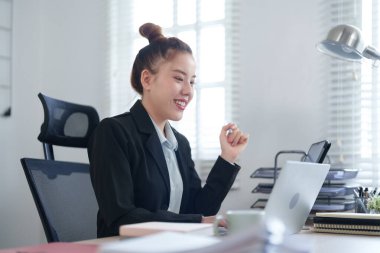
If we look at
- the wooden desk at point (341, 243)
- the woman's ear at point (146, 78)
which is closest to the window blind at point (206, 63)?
the woman's ear at point (146, 78)

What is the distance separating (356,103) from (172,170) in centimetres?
96

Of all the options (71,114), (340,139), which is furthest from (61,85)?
(340,139)

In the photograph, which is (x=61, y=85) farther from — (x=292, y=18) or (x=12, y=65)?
(x=292, y=18)

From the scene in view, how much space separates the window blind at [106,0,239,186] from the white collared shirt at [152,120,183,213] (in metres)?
0.80

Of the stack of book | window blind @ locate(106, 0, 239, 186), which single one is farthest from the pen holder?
window blind @ locate(106, 0, 239, 186)

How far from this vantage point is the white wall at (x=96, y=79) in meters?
2.39

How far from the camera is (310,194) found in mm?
1330

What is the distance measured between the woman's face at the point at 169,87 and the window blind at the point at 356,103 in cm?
80

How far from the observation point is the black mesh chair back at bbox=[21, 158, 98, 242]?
167 centimetres

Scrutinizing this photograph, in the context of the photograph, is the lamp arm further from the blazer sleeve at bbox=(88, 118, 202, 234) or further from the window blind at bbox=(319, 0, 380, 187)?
the blazer sleeve at bbox=(88, 118, 202, 234)

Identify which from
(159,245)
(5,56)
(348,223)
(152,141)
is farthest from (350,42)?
(5,56)

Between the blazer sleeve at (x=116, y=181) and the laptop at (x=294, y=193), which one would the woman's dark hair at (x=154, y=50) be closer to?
the blazer sleeve at (x=116, y=181)

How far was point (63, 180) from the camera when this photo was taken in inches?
72.9

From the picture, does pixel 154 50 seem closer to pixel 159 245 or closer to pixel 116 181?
pixel 116 181
